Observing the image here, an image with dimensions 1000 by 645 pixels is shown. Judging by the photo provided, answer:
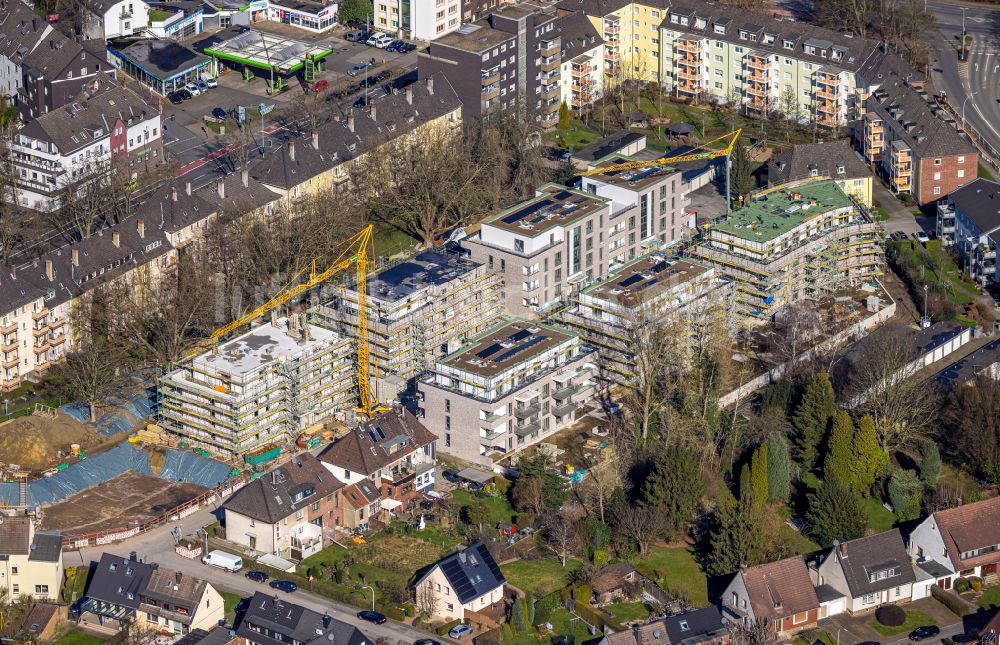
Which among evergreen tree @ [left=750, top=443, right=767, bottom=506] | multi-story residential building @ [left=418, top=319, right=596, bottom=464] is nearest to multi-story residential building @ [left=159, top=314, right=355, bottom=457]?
multi-story residential building @ [left=418, top=319, right=596, bottom=464]

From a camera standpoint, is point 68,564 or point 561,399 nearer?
point 68,564

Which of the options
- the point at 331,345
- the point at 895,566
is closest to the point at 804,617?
the point at 895,566

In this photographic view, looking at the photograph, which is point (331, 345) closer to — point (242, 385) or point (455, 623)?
point (242, 385)

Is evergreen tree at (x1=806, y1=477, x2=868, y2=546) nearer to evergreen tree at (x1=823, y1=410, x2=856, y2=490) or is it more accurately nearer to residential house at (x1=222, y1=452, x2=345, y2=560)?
evergreen tree at (x1=823, y1=410, x2=856, y2=490)

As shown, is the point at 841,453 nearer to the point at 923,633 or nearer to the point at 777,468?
the point at 777,468

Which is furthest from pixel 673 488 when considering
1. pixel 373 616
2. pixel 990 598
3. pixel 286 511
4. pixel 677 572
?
pixel 286 511

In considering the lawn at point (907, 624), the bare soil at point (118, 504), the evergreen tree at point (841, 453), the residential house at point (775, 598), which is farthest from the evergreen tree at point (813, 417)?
the bare soil at point (118, 504)
